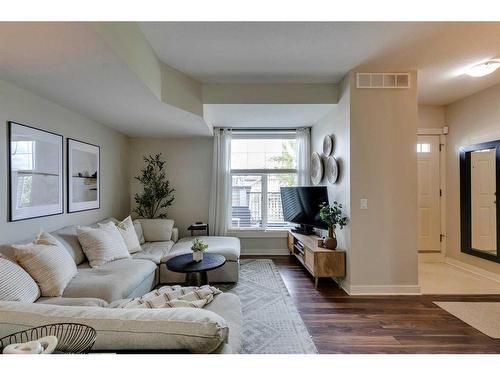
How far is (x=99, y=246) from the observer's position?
2.76 meters

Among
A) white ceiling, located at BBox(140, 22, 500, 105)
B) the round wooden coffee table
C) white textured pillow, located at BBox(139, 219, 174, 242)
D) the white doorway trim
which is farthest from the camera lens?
the white doorway trim

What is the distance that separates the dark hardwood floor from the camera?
80.0 inches

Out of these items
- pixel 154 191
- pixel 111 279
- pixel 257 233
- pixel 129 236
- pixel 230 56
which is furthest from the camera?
pixel 257 233

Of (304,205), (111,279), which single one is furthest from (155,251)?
(304,205)

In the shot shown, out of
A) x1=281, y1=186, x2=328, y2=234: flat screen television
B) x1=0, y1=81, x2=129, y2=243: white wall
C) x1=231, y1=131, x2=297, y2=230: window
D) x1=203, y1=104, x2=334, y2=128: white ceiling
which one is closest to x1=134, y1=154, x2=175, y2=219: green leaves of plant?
x1=0, y1=81, x2=129, y2=243: white wall

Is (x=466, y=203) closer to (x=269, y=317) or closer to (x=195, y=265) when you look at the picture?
(x=269, y=317)

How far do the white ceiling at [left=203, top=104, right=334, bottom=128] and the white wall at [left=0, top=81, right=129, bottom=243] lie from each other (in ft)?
5.35

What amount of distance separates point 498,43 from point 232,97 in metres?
2.79

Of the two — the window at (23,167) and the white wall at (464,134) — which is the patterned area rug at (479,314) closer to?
the white wall at (464,134)

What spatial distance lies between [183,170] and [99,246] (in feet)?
7.68

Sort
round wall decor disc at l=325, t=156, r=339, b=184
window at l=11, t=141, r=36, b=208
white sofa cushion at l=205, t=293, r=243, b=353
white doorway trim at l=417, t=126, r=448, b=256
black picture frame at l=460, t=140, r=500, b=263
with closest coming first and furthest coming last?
white sofa cushion at l=205, t=293, r=243, b=353, window at l=11, t=141, r=36, b=208, round wall decor disc at l=325, t=156, r=339, b=184, black picture frame at l=460, t=140, r=500, b=263, white doorway trim at l=417, t=126, r=448, b=256

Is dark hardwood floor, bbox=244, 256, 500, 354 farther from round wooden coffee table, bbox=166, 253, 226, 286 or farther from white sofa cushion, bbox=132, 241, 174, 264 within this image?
white sofa cushion, bbox=132, 241, 174, 264

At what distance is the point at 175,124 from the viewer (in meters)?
3.82

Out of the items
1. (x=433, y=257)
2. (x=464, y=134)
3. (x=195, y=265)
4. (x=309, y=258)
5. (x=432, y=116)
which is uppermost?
(x=432, y=116)
